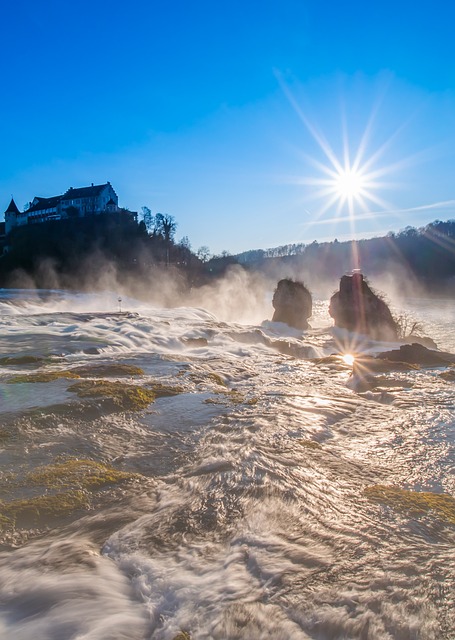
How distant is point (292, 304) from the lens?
3238cm

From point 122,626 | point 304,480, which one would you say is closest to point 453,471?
point 304,480

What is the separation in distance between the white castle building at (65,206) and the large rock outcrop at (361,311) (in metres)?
68.7

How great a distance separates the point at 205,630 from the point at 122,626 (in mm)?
575

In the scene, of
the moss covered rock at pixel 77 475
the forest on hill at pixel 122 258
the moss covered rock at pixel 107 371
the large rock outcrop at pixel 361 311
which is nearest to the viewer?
the moss covered rock at pixel 77 475

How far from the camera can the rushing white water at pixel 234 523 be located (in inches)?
116

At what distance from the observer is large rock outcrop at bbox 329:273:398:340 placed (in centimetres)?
2761

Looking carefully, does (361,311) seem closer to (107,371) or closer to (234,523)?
(107,371)

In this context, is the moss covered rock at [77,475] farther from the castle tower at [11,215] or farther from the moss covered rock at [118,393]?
the castle tower at [11,215]

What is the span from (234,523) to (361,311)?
2620cm

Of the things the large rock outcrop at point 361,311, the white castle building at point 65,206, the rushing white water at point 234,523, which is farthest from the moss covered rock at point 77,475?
the white castle building at point 65,206

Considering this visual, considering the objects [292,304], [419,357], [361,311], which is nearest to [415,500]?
[419,357]

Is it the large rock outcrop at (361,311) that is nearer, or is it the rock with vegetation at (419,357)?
the rock with vegetation at (419,357)

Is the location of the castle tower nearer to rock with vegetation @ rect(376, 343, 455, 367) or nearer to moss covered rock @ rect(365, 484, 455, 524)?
rock with vegetation @ rect(376, 343, 455, 367)

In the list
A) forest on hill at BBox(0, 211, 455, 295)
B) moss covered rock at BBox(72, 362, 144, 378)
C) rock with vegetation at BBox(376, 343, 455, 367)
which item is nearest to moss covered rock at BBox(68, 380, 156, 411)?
moss covered rock at BBox(72, 362, 144, 378)
